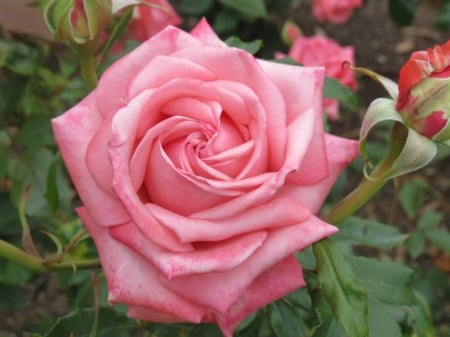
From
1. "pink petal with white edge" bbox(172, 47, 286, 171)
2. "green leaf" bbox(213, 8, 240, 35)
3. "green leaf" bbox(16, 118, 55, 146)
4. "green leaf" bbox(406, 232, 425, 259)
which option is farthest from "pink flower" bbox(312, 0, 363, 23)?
"pink petal with white edge" bbox(172, 47, 286, 171)

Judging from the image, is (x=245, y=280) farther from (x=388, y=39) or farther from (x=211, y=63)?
(x=388, y=39)

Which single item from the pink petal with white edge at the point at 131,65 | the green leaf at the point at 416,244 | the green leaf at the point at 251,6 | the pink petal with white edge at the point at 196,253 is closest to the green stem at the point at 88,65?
the pink petal with white edge at the point at 131,65

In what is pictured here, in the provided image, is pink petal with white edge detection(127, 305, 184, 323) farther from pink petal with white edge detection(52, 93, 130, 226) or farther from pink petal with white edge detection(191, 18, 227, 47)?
pink petal with white edge detection(191, 18, 227, 47)

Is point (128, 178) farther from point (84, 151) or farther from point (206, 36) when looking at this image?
point (206, 36)

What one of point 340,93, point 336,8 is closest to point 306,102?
point 340,93

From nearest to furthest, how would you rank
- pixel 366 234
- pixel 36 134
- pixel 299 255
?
pixel 299 255 < pixel 366 234 < pixel 36 134

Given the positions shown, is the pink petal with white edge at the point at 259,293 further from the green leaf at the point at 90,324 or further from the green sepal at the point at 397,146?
the green leaf at the point at 90,324

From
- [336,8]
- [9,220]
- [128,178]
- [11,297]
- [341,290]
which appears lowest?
[11,297]

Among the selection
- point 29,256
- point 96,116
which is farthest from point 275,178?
point 29,256
